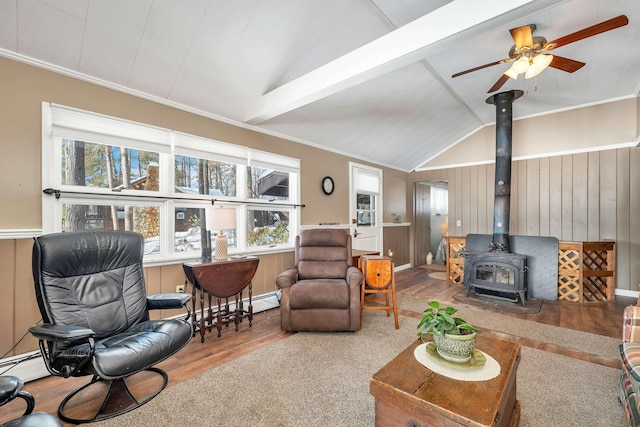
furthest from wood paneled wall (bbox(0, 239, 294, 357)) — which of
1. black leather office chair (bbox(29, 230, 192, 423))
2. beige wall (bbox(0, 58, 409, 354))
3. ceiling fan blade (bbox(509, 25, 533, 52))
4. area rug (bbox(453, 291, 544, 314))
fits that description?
area rug (bbox(453, 291, 544, 314))

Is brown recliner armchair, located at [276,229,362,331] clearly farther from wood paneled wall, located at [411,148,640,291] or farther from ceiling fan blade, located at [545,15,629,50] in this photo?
wood paneled wall, located at [411,148,640,291]

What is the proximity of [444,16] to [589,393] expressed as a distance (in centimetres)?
258

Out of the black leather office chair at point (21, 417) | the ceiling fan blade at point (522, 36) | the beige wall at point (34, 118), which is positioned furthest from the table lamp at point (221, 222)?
the ceiling fan blade at point (522, 36)

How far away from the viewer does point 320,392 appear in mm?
1784

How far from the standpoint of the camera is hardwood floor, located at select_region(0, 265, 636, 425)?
1.87 metres

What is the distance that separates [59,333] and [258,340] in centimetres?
151

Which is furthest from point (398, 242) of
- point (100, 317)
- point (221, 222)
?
point (100, 317)

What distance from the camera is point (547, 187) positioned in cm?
462

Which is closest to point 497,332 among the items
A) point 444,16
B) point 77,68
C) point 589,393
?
point 589,393

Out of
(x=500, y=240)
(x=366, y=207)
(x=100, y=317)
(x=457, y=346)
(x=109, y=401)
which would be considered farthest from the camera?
(x=366, y=207)

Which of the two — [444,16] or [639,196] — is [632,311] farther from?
[639,196]

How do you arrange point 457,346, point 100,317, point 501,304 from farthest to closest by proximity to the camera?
point 501,304, point 100,317, point 457,346

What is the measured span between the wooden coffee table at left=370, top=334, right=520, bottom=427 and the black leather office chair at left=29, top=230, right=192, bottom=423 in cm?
128

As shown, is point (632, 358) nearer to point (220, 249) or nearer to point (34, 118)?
point (220, 249)
